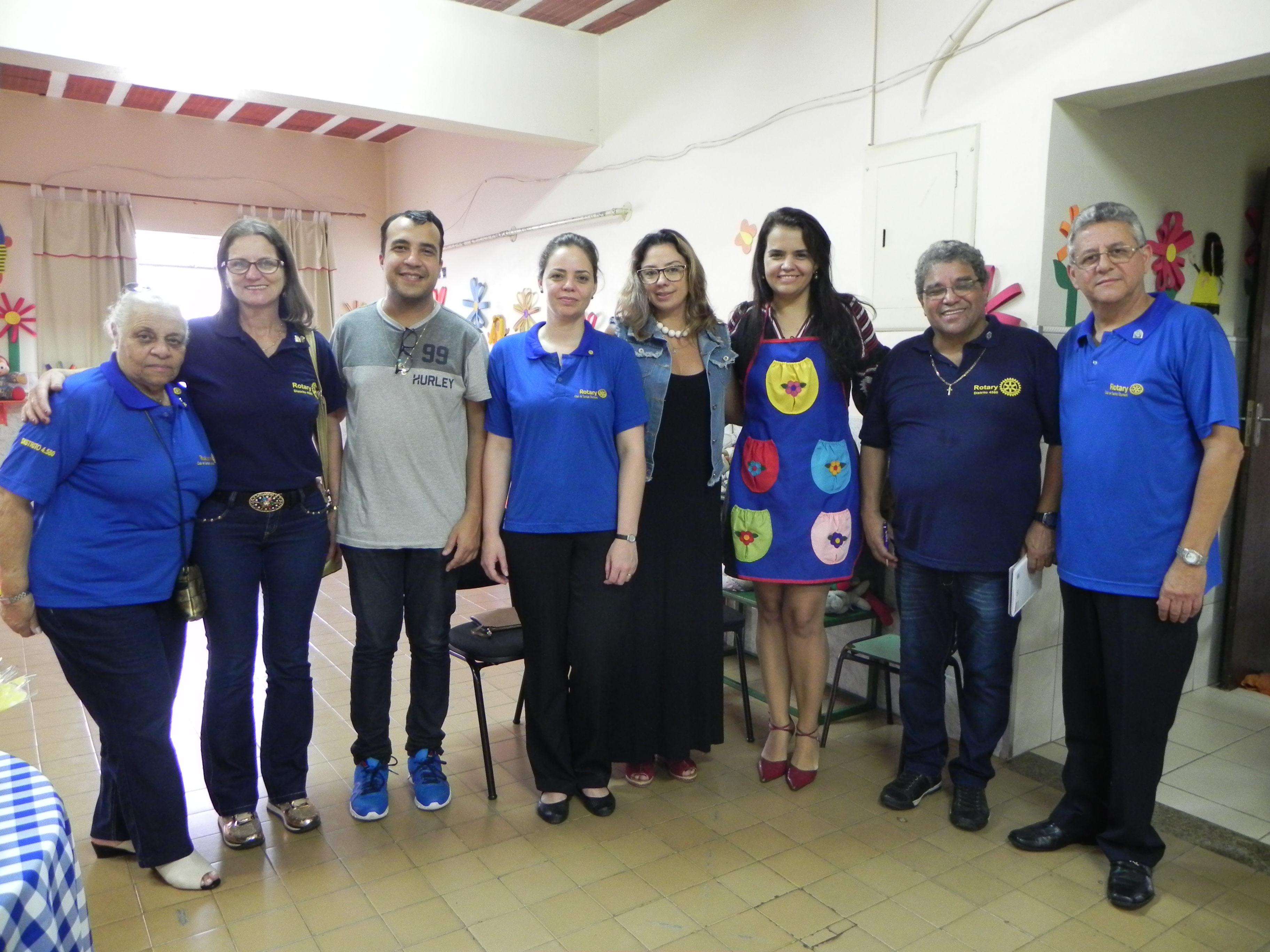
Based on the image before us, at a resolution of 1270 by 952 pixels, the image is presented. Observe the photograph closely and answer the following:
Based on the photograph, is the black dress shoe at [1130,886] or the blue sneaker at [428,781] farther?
the blue sneaker at [428,781]

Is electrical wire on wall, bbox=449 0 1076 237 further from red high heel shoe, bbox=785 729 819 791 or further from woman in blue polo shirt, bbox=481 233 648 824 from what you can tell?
red high heel shoe, bbox=785 729 819 791

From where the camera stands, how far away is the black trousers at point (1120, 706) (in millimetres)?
2053

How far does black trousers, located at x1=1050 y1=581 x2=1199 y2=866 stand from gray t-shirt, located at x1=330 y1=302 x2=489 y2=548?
61.1 inches

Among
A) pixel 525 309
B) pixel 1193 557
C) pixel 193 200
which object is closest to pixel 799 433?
pixel 1193 557

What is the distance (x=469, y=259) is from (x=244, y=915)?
4610mm

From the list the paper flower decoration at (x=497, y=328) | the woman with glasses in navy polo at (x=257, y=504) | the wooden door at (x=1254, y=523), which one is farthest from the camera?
the paper flower decoration at (x=497, y=328)

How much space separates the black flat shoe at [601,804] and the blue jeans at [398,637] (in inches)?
17.5

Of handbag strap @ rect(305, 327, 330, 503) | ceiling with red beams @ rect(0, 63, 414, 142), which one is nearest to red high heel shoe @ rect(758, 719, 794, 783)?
handbag strap @ rect(305, 327, 330, 503)

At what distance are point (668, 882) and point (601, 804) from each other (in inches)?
14.4

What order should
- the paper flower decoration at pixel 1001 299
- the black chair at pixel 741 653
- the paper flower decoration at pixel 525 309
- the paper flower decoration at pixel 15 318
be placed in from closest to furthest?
1. the paper flower decoration at pixel 1001 299
2. the black chair at pixel 741 653
3. the paper flower decoration at pixel 525 309
4. the paper flower decoration at pixel 15 318

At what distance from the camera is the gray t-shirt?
2299mm

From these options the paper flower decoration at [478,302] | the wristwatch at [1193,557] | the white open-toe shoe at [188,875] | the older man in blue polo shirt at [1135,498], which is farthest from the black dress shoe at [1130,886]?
the paper flower decoration at [478,302]

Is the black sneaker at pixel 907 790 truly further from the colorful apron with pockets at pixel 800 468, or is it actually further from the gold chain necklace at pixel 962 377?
the gold chain necklace at pixel 962 377

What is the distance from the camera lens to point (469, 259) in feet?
19.7
